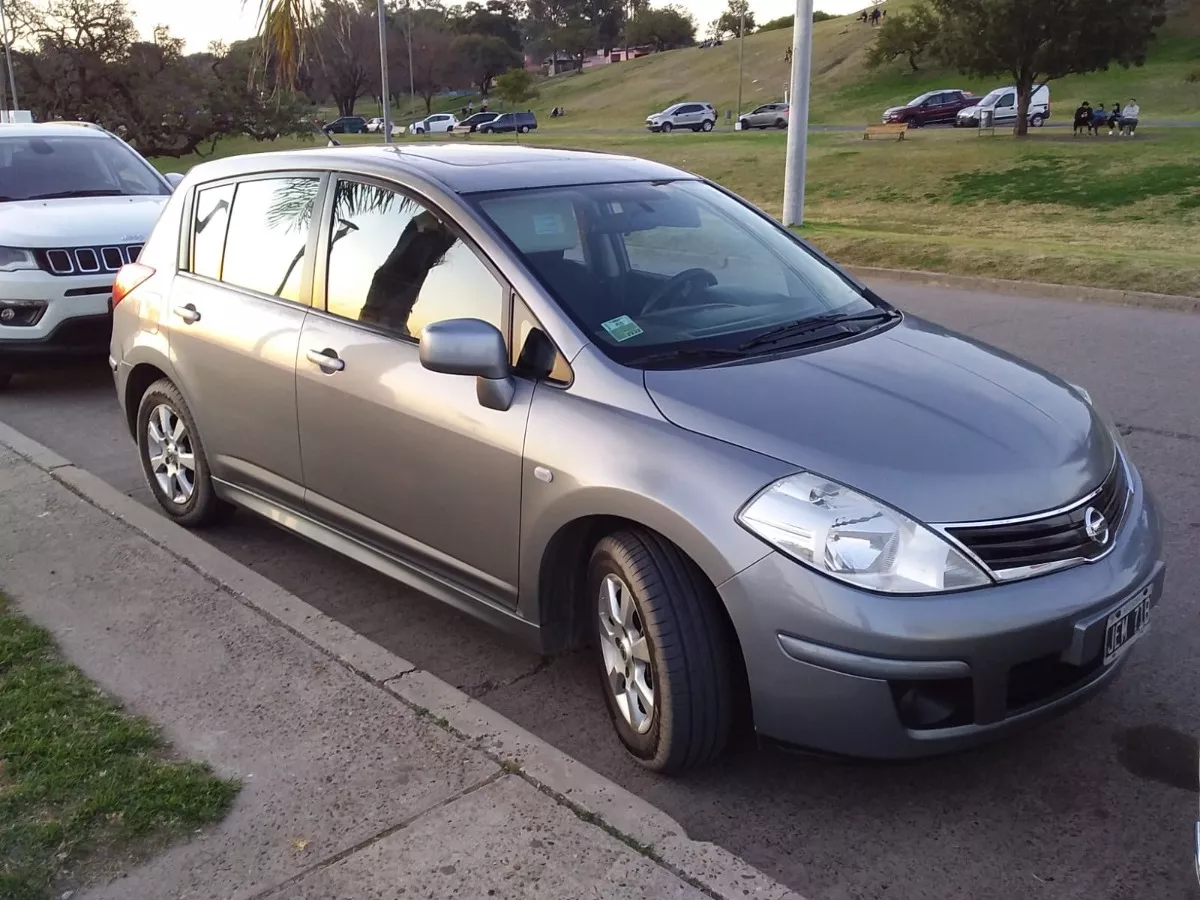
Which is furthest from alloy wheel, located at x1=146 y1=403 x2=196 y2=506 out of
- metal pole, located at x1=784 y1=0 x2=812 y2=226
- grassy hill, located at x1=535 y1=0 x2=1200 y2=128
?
grassy hill, located at x1=535 y1=0 x2=1200 y2=128

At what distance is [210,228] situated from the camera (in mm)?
5133

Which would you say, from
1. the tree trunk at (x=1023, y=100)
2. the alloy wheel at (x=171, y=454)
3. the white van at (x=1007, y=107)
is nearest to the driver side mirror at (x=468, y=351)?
the alloy wheel at (x=171, y=454)

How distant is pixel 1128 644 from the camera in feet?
10.5

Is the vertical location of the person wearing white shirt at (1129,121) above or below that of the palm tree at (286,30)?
below

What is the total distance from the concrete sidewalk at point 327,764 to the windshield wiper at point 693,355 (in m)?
1.17

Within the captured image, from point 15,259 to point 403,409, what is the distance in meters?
5.48

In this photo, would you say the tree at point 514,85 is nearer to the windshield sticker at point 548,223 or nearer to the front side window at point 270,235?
the front side window at point 270,235

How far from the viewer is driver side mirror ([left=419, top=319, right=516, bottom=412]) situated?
3.50 meters

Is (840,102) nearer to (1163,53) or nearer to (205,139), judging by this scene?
(1163,53)

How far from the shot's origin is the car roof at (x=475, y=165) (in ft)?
13.5

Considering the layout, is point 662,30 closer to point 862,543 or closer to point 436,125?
point 436,125

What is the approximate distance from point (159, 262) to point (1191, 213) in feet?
59.9

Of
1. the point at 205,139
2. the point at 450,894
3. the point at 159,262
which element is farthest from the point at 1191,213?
the point at 205,139

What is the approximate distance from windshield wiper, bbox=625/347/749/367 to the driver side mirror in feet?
1.29
